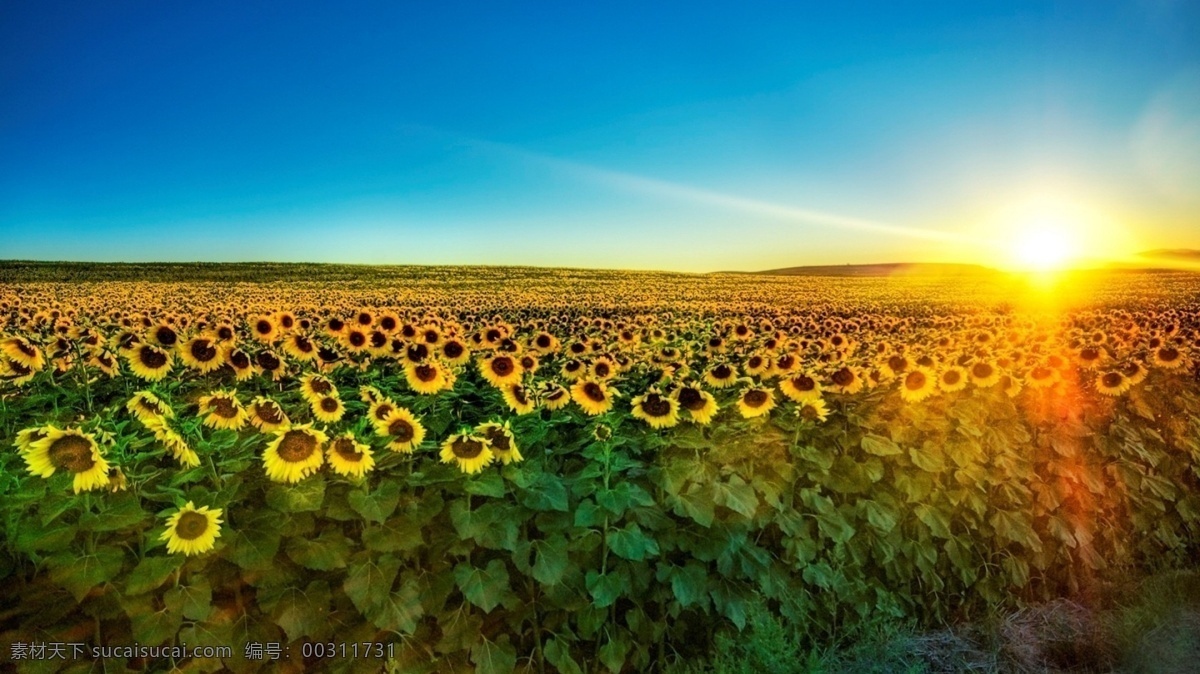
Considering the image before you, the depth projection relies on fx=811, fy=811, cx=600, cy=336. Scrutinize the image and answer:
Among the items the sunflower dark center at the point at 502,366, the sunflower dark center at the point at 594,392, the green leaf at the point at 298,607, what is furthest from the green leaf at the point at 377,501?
the sunflower dark center at the point at 502,366

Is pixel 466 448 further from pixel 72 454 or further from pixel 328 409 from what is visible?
pixel 72 454

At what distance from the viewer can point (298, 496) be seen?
2.97 meters

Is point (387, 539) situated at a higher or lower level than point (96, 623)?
higher

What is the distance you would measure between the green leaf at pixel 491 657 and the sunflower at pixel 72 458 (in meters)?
1.51

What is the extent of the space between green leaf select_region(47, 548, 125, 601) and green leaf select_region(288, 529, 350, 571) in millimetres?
586

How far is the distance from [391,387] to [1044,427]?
398cm

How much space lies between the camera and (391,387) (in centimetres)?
455

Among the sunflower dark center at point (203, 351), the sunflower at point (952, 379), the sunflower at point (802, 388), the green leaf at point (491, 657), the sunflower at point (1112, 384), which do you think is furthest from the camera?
the sunflower at point (1112, 384)

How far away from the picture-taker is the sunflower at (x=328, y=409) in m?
3.47

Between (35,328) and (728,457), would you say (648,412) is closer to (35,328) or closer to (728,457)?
(728,457)

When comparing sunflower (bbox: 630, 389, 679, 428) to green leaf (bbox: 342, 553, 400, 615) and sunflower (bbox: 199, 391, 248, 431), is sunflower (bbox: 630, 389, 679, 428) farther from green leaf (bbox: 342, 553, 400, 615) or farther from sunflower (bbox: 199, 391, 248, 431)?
sunflower (bbox: 199, 391, 248, 431)

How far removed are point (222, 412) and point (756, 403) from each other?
2.38 m

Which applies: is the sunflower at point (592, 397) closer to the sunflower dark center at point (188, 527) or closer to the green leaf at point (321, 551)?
the green leaf at point (321, 551)

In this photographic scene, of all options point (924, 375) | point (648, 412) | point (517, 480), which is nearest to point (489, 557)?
point (517, 480)
